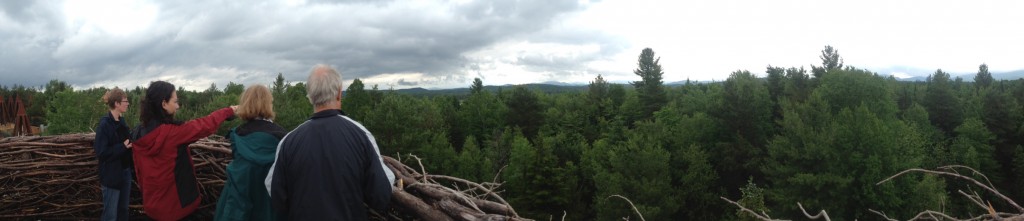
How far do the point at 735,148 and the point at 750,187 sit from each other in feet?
18.5

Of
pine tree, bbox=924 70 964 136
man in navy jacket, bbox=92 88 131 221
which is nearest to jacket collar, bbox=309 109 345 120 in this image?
man in navy jacket, bbox=92 88 131 221

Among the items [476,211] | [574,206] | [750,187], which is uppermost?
[476,211]

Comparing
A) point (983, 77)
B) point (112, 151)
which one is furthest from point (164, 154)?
point (983, 77)

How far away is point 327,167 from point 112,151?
87.6 inches

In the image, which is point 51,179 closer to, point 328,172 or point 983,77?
point 328,172

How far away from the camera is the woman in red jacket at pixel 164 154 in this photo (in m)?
3.16

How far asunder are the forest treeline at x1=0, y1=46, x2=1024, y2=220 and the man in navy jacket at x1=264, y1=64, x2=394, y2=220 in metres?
17.2

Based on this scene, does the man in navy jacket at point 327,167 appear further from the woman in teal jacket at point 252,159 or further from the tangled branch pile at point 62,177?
the tangled branch pile at point 62,177

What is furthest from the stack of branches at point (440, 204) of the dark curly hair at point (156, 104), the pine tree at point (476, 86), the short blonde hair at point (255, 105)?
the pine tree at point (476, 86)

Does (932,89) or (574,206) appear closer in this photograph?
(574,206)

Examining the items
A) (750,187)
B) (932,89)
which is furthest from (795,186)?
(932,89)

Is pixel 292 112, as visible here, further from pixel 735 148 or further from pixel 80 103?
pixel 735 148

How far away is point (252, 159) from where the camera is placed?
8.41 ft

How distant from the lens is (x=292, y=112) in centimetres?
2622
